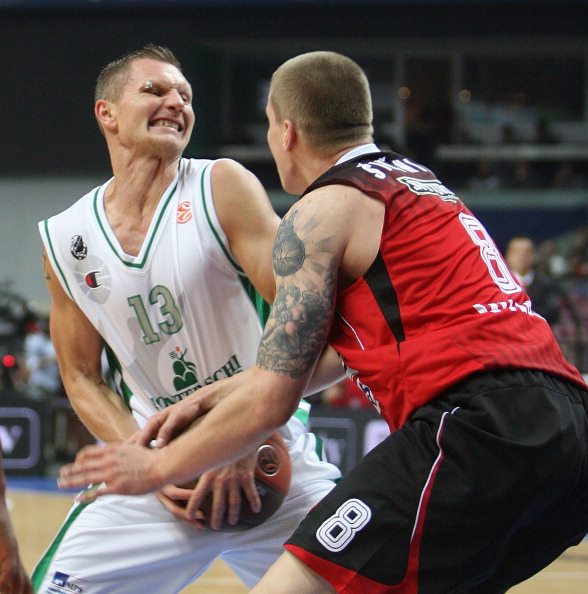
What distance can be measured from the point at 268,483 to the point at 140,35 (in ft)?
47.2

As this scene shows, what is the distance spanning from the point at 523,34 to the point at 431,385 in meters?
14.9

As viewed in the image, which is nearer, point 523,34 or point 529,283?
point 529,283

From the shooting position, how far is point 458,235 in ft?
9.72

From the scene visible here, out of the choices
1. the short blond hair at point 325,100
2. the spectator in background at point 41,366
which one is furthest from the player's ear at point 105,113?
the spectator in background at point 41,366

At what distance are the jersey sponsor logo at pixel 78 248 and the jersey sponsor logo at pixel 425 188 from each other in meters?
1.31

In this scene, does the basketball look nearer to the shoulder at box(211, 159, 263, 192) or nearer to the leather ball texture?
the leather ball texture

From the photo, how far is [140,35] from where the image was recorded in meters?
17.2

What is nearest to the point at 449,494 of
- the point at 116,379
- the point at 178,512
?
the point at 178,512

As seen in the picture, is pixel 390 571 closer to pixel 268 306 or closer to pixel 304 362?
pixel 304 362

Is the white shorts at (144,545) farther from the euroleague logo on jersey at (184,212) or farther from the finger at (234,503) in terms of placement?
the euroleague logo on jersey at (184,212)

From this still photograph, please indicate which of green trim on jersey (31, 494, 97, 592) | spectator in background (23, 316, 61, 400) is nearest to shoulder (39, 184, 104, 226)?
green trim on jersey (31, 494, 97, 592)

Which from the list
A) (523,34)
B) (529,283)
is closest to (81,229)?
(529,283)

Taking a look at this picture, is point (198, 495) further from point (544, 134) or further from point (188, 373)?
point (544, 134)

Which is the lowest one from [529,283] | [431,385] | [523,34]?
[529,283]
